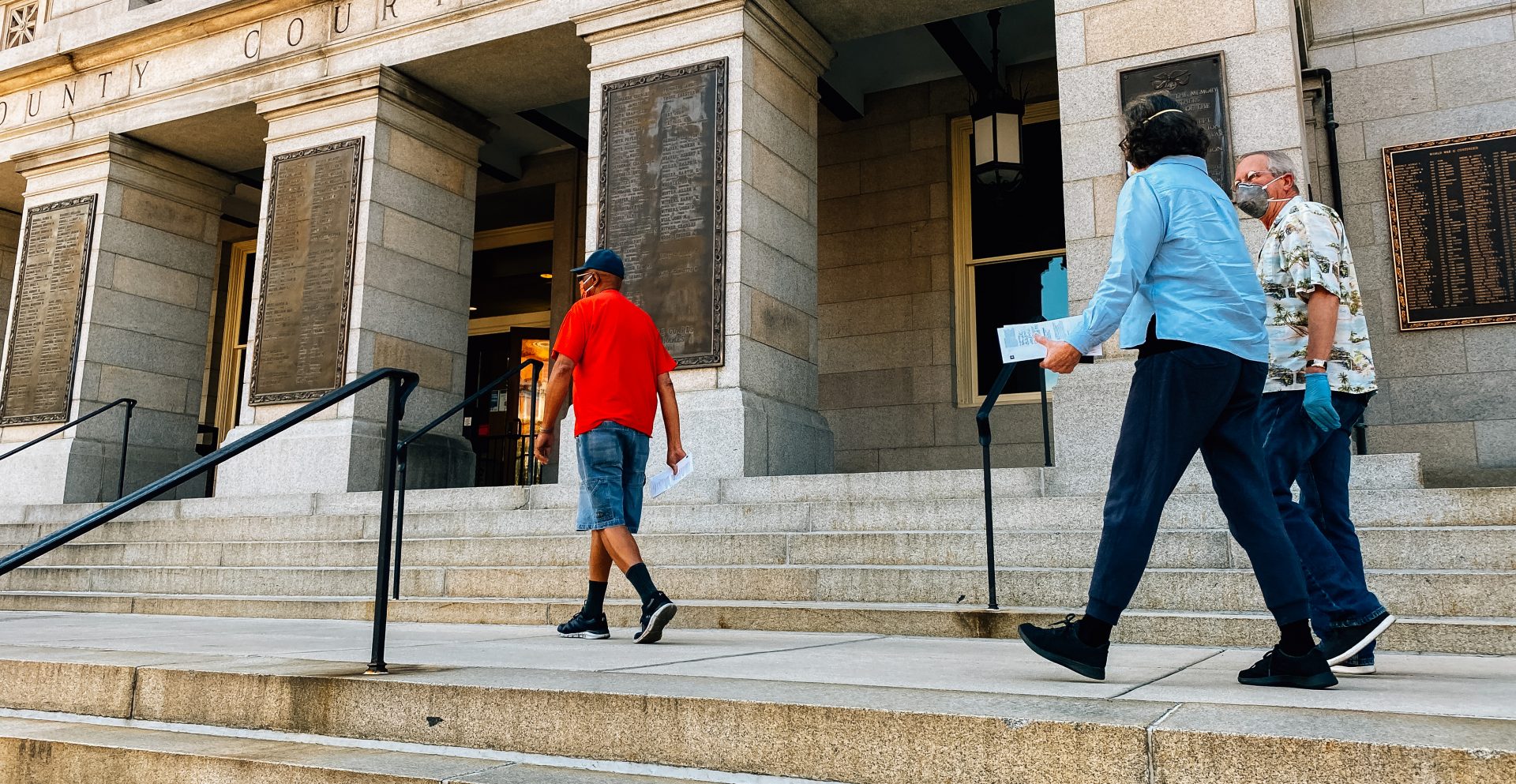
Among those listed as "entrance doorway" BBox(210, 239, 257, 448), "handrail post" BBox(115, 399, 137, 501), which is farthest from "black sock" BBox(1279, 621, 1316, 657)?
"entrance doorway" BBox(210, 239, 257, 448)

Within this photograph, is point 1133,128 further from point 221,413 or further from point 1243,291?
point 221,413

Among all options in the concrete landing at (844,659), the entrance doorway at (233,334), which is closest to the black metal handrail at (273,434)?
the concrete landing at (844,659)

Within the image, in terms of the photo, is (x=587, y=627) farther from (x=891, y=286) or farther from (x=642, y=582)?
(x=891, y=286)

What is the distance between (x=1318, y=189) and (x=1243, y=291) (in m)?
7.70

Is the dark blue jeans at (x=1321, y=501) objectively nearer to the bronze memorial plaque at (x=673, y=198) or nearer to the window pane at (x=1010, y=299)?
the bronze memorial plaque at (x=673, y=198)

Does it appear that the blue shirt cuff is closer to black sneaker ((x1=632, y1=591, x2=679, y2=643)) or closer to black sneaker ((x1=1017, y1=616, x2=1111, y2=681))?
black sneaker ((x1=1017, y1=616, x2=1111, y2=681))

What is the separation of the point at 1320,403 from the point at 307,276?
1010cm

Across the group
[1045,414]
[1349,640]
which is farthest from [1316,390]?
[1045,414]

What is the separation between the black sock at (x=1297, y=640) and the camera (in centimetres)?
327

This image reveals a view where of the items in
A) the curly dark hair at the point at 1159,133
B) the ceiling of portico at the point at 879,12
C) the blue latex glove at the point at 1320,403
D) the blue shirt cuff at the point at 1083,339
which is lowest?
the blue latex glove at the point at 1320,403

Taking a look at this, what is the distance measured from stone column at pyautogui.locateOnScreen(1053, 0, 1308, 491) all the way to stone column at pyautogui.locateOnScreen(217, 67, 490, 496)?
6689mm

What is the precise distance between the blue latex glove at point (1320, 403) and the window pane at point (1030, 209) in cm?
896

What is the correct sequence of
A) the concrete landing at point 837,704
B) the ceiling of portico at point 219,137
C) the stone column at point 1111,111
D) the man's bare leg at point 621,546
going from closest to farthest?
1. the concrete landing at point 837,704
2. the man's bare leg at point 621,546
3. the stone column at point 1111,111
4. the ceiling of portico at point 219,137

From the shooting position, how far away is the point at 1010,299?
41.2 feet
